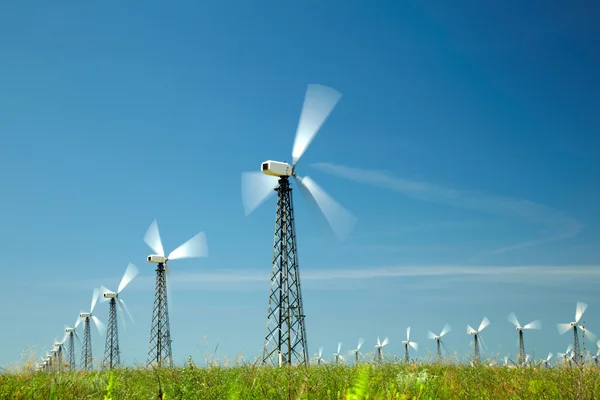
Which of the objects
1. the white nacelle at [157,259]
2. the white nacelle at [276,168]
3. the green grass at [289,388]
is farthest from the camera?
the white nacelle at [157,259]

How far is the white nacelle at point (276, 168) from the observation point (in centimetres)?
3005

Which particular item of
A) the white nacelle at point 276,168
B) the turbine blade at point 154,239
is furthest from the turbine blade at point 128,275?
the white nacelle at point 276,168

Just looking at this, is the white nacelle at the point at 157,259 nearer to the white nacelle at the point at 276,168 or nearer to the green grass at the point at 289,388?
the white nacelle at the point at 276,168

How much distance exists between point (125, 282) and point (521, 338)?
206 ft

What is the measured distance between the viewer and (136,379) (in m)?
14.3

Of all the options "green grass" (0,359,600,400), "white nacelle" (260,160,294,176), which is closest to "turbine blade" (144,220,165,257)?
"white nacelle" (260,160,294,176)

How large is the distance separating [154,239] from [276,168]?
1005 inches

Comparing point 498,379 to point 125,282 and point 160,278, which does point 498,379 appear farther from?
point 125,282

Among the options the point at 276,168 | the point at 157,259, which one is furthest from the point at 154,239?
the point at 276,168

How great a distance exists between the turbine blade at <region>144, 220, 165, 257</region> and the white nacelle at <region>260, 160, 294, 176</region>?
23109 mm

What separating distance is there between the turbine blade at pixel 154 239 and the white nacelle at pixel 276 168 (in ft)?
75.8

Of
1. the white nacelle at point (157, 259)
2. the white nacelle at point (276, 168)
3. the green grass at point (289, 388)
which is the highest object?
the white nacelle at point (276, 168)

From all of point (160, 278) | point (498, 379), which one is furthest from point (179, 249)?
point (498, 379)

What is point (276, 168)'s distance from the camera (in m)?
30.2
